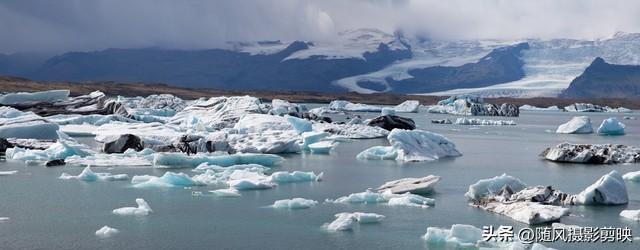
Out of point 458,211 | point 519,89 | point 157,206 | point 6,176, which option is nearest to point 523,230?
point 458,211

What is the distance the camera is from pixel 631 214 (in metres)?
11.1

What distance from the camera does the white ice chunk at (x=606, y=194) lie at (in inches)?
490

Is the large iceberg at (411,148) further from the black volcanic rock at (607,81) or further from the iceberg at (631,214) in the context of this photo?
the black volcanic rock at (607,81)

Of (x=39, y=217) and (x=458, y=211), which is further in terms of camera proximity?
(x=458, y=211)

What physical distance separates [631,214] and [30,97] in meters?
30.2

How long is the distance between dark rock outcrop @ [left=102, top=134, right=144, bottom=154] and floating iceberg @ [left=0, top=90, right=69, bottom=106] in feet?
52.1

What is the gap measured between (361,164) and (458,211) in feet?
24.8

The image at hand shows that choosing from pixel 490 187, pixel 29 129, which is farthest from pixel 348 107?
pixel 490 187

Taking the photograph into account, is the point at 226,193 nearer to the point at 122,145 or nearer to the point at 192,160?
the point at 192,160

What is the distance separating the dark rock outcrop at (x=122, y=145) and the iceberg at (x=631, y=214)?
44.1 feet

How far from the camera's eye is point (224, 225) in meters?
10.5

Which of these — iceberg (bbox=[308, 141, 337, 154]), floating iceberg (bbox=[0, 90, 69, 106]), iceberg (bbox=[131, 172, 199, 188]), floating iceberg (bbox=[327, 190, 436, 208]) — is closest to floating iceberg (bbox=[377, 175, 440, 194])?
floating iceberg (bbox=[327, 190, 436, 208])

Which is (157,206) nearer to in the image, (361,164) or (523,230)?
(523,230)

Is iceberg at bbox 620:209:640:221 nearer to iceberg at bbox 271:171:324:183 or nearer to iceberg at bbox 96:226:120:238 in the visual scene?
iceberg at bbox 271:171:324:183
